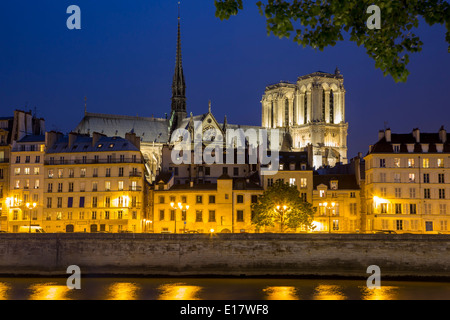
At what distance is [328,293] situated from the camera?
114ft

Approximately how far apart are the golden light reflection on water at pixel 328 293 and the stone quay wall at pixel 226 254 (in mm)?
4858

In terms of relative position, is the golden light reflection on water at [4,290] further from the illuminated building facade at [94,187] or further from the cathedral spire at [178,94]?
the cathedral spire at [178,94]

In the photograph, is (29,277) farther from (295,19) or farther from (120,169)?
(295,19)

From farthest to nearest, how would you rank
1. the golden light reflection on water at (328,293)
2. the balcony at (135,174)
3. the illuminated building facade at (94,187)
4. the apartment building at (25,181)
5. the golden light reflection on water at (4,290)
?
the apartment building at (25,181) → the balcony at (135,174) → the illuminated building facade at (94,187) → the golden light reflection on water at (4,290) → the golden light reflection on water at (328,293)

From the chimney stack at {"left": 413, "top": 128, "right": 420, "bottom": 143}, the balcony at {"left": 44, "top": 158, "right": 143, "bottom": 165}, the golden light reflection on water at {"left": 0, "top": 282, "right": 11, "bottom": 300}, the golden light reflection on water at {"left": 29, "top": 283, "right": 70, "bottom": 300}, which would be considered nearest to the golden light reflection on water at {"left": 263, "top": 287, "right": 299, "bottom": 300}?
the golden light reflection on water at {"left": 29, "top": 283, "right": 70, "bottom": 300}

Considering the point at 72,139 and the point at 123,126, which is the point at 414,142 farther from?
the point at 123,126

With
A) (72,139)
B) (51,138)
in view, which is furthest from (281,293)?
(51,138)

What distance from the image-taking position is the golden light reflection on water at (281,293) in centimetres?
3338

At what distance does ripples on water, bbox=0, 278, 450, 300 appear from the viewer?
33684mm

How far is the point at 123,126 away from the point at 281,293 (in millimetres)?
65650

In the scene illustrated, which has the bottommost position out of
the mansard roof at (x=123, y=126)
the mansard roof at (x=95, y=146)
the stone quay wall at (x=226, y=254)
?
the stone quay wall at (x=226, y=254)

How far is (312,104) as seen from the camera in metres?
116

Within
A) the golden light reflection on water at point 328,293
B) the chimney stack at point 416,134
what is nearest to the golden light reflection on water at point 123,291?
the golden light reflection on water at point 328,293
